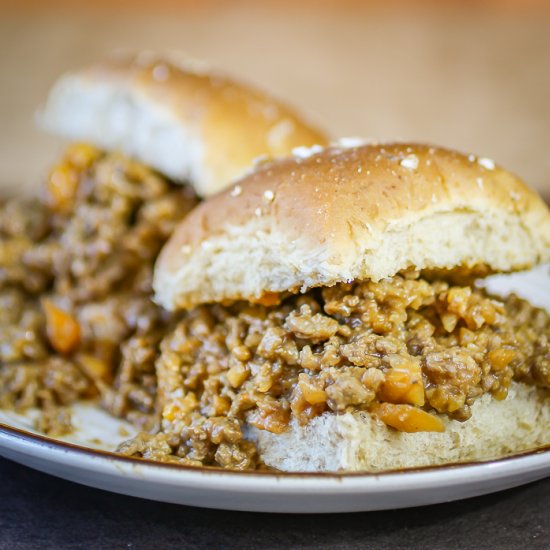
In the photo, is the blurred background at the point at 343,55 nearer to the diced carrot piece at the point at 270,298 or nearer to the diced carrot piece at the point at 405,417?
the diced carrot piece at the point at 270,298

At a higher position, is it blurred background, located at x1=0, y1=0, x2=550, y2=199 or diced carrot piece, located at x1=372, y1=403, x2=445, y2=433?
blurred background, located at x1=0, y1=0, x2=550, y2=199

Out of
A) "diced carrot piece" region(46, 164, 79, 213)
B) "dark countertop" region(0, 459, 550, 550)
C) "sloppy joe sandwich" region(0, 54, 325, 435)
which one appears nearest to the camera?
"dark countertop" region(0, 459, 550, 550)

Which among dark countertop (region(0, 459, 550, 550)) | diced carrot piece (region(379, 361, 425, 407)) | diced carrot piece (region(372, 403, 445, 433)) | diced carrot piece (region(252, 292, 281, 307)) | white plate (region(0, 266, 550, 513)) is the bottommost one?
dark countertop (region(0, 459, 550, 550))

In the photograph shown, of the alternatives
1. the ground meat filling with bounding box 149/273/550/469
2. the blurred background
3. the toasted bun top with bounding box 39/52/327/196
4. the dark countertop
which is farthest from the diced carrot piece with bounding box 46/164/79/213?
the blurred background

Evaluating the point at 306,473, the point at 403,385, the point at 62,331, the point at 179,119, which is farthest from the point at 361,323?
the point at 179,119

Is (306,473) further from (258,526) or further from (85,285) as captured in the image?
(85,285)

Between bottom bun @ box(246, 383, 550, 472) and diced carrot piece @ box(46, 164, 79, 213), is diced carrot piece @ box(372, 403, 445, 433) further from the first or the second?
diced carrot piece @ box(46, 164, 79, 213)

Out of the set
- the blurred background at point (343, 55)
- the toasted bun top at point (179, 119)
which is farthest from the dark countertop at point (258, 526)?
the blurred background at point (343, 55)
